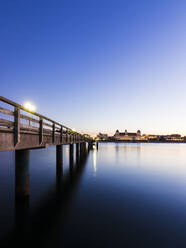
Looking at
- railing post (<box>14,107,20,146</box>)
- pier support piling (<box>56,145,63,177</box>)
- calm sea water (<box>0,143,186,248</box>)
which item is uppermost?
railing post (<box>14,107,20,146</box>)

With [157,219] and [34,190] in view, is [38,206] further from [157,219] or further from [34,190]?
[157,219]

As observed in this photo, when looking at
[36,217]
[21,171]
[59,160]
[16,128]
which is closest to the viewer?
[16,128]

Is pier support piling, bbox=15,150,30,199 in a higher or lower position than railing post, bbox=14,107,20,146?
lower

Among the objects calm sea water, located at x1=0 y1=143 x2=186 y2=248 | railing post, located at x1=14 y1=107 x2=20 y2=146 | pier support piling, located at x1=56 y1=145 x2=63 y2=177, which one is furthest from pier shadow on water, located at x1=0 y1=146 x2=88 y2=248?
pier support piling, located at x1=56 y1=145 x2=63 y2=177

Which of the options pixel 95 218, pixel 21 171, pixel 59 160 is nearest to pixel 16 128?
pixel 21 171

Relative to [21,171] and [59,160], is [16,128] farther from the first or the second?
[59,160]

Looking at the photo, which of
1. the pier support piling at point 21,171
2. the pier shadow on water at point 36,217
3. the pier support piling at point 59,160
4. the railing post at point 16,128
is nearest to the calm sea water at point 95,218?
the pier shadow on water at point 36,217

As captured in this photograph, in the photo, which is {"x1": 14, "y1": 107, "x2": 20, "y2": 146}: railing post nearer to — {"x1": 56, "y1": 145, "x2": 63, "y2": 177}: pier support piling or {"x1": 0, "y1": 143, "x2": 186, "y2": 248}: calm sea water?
{"x1": 0, "y1": 143, "x2": 186, "y2": 248}: calm sea water

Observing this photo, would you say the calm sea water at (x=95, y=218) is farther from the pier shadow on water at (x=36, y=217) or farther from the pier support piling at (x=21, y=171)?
the pier support piling at (x=21, y=171)

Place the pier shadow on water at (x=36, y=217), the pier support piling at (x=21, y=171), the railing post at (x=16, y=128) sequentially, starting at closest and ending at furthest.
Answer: the railing post at (x=16, y=128) → the pier shadow on water at (x=36, y=217) → the pier support piling at (x=21, y=171)

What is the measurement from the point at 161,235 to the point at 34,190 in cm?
1007

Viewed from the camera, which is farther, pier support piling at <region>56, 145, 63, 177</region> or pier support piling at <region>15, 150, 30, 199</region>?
pier support piling at <region>56, 145, 63, 177</region>

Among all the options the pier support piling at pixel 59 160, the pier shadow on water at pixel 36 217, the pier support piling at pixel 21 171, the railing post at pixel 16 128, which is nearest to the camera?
the railing post at pixel 16 128

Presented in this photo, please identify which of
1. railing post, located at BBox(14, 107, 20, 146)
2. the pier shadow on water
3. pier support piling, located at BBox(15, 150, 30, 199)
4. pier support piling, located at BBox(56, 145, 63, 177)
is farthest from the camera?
pier support piling, located at BBox(56, 145, 63, 177)
